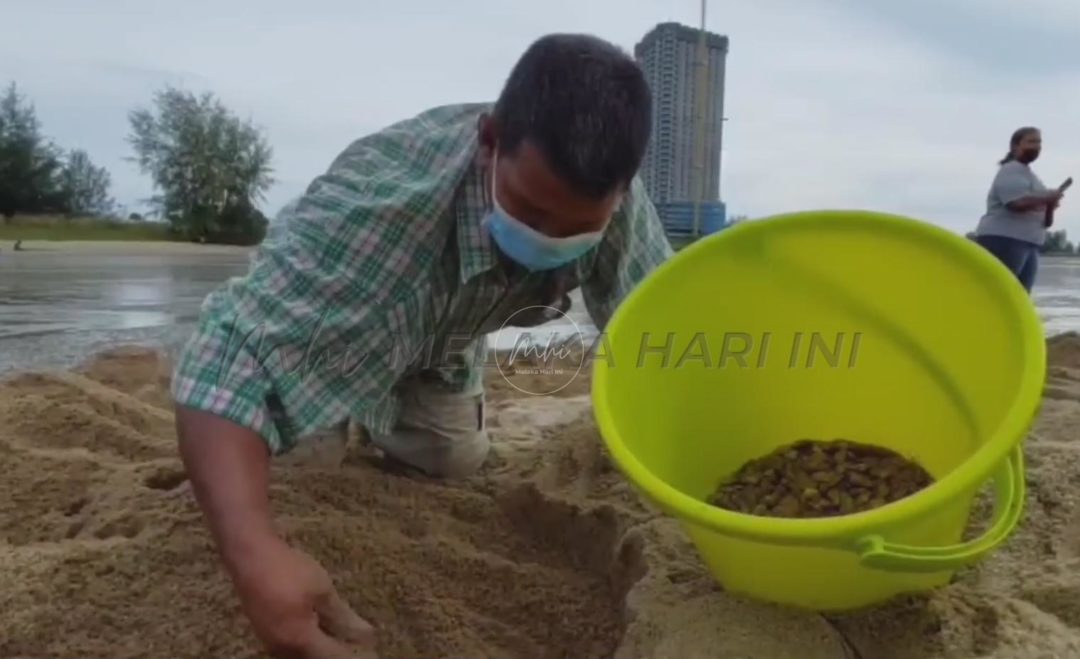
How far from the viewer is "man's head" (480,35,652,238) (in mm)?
1006

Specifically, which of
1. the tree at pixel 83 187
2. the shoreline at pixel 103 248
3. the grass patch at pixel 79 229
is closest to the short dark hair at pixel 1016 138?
the shoreline at pixel 103 248

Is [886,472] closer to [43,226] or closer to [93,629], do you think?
[93,629]

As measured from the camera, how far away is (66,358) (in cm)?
282

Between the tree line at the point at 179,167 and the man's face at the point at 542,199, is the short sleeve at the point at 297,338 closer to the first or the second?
the man's face at the point at 542,199

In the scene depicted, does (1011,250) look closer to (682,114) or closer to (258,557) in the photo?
(258,557)

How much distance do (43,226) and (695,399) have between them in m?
22.5

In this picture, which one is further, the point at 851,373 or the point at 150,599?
the point at 851,373

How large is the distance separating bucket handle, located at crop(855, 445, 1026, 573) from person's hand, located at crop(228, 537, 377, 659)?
0.47 meters

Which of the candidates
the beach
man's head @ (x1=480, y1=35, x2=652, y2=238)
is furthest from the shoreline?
man's head @ (x1=480, y1=35, x2=652, y2=238)

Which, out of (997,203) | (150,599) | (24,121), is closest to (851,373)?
(150,599)

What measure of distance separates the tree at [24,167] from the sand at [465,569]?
2361cm

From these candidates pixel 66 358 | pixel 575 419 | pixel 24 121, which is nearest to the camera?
pixel 575 419

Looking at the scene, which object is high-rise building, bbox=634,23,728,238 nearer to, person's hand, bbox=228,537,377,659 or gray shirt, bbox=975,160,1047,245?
gray shirt, bbox=975,160,1047,245

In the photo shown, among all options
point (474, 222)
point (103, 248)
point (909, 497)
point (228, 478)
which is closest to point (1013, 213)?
point (474, 222)
